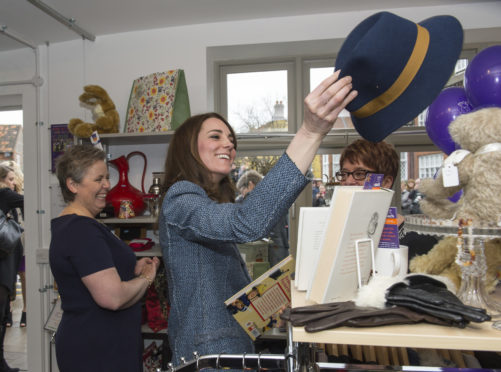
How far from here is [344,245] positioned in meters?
0.62

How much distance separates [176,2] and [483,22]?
2269 mm

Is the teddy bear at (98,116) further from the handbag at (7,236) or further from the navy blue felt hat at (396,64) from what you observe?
the navy blue felt hat at (396,64)

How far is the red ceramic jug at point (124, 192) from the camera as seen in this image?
2.85m

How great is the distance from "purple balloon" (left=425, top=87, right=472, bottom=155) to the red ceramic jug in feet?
6.88

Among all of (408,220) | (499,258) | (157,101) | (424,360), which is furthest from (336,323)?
(157,101)

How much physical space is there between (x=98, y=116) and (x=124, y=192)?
25.4 inches

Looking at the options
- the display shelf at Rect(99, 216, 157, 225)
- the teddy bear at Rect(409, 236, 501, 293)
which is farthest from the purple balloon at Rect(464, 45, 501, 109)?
the display shelf at Rect(99, 216, 157, 225)

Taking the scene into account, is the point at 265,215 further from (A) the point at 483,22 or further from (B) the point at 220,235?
(A) the point at 483,22

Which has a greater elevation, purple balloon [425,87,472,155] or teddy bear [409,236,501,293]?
purple balloon [425,87,472,155]

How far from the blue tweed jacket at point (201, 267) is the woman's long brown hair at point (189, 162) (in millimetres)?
154

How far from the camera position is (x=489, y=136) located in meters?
0.71

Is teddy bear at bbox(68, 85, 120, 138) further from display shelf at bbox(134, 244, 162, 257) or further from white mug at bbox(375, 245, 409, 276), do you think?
white mug at bbox(375, 245, 409, 276)

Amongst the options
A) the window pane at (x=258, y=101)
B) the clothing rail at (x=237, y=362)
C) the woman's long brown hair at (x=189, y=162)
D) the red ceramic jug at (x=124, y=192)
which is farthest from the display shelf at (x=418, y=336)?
the window pane at (x=258, y=101)

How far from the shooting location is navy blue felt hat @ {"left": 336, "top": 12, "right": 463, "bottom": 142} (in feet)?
2.21
